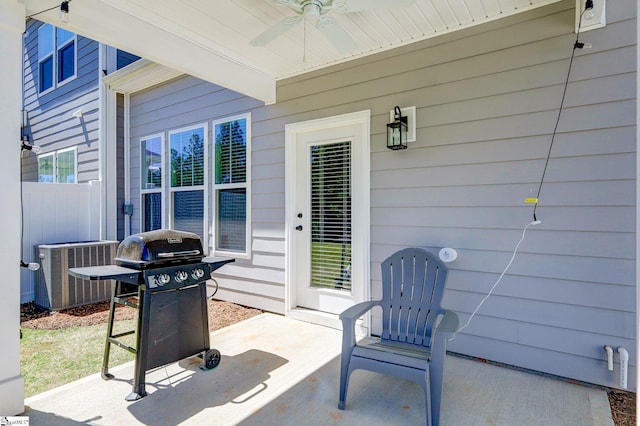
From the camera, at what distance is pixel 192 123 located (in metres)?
4.99

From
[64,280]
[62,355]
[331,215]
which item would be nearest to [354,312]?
[331,215]

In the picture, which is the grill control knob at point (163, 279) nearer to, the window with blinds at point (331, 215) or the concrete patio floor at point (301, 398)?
the concrete patio floor at point (301, 398)

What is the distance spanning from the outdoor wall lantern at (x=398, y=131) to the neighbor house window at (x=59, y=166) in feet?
18.9

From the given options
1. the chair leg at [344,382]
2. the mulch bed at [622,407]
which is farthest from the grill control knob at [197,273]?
the mulch bed at [622,407]

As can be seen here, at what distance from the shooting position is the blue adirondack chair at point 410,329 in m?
2.04

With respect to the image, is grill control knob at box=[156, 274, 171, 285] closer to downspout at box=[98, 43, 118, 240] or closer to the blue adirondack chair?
the blue adirondack chair

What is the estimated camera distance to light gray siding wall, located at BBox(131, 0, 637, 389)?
95.7 inches

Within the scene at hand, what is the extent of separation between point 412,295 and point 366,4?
203 centimetres

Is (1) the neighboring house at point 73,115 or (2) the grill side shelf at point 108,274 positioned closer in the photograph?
(2) the grill side shelf at point 108,274

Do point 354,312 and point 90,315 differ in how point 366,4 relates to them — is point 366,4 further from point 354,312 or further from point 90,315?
point 90,315

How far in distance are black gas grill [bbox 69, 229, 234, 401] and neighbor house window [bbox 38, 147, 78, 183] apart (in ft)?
15.9

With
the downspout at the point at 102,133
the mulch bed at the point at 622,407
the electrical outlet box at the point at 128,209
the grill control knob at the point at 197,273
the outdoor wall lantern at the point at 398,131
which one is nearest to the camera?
the mulch bed at the point at 622,407

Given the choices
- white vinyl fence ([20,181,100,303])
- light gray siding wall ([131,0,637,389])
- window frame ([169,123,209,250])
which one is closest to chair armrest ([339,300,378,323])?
light gray siding wall ([131,0,637,389])

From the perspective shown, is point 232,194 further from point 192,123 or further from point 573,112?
point 573,112
